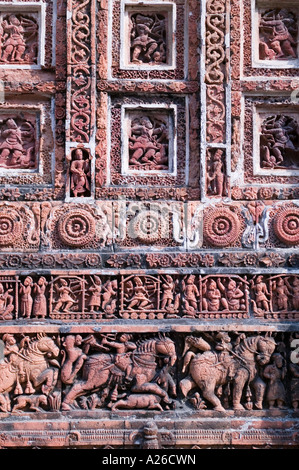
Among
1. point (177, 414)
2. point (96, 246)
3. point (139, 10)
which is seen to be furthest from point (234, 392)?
point (139, 10)

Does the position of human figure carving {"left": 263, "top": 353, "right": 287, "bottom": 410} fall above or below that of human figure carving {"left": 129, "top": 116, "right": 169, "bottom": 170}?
below

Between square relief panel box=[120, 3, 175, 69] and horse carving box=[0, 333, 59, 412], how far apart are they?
3.13 meters

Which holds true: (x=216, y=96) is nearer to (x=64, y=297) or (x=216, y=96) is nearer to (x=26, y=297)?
(x=64, y=297)

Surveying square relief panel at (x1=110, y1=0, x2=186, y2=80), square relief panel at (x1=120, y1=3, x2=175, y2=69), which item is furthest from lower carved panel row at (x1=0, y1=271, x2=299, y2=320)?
square relief panel at (x1=120, y1=3, x2=175, y2=69)

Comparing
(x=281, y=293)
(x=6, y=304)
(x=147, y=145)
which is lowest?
(x=6, y=304)

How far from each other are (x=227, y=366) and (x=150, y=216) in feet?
5.69

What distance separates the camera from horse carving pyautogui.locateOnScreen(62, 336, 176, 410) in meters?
7.79

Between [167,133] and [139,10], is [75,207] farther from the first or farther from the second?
[139,10]

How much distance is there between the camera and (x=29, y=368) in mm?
7816

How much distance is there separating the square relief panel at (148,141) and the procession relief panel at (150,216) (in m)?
0.02

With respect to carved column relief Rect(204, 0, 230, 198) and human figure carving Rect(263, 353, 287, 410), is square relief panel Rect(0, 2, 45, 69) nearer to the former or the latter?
carved column relief Rect(204, 0, 230, 198)

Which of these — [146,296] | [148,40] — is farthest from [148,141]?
[146,296]

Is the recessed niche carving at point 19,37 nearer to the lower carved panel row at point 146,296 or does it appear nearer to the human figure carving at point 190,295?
the lower carved panel row at point 146,296

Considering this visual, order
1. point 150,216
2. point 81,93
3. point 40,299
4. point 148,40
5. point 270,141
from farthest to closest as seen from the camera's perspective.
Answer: point 148,40
point 270,141
point 81,93
point 150,216
point 40,299
